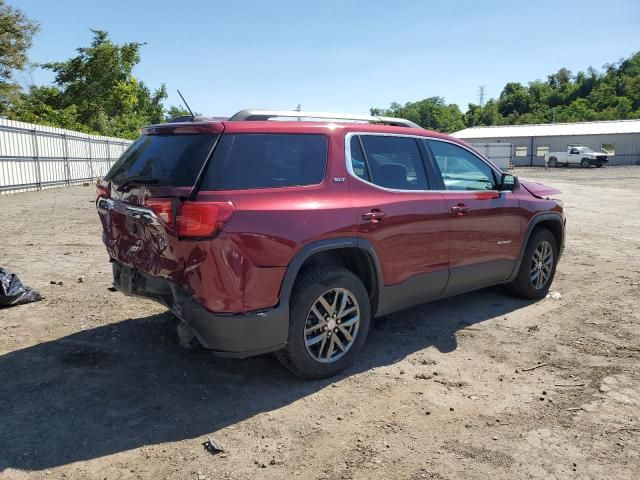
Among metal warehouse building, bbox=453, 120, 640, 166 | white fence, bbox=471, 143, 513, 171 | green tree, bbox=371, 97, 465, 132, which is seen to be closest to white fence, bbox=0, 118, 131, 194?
white fence, bbox=471, 143, 513, 171

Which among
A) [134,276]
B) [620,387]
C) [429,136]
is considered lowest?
[620,387]

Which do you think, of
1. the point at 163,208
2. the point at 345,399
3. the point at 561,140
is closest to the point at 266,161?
the point at 163,208

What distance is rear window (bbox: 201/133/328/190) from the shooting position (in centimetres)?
333

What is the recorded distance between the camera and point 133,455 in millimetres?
2924

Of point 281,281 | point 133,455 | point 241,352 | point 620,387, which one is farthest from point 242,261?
point 620,387

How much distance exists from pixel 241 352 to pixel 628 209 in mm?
15135

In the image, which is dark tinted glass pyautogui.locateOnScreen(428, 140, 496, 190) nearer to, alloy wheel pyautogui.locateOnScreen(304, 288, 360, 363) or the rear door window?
the rear door window

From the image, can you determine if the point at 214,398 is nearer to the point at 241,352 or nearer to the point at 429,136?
the point at 241,352

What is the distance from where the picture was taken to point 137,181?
3609 millimetres

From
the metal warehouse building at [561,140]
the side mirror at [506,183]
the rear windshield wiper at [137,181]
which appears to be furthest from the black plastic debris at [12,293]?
the metal warehouse building at [561,140]

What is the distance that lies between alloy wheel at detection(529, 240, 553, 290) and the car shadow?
4.19 ft

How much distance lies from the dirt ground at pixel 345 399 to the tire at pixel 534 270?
16 centimetres

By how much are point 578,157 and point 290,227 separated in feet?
159

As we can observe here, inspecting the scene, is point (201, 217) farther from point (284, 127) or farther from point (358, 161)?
point (358, 161)
